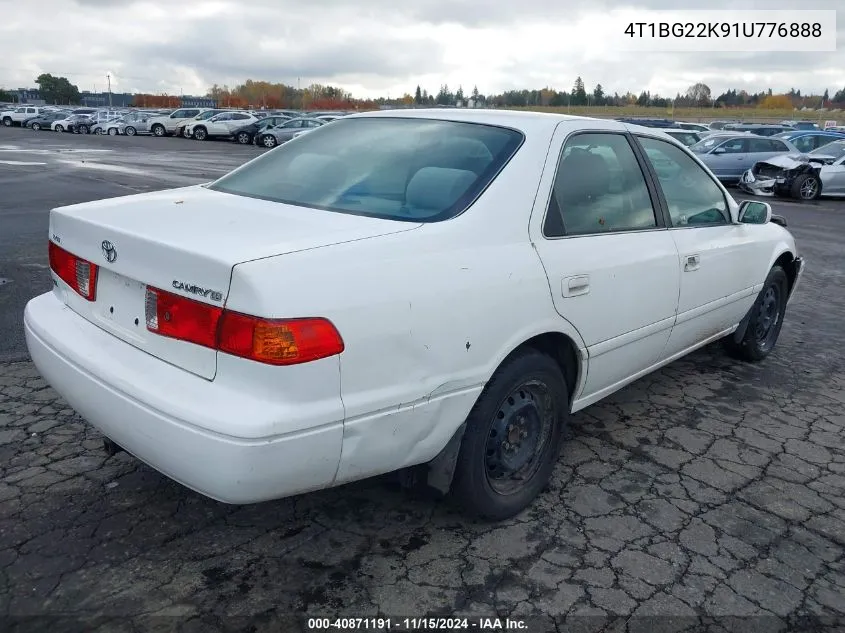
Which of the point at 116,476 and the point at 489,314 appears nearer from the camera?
the point at 489,314

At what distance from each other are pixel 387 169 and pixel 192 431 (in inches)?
57.1

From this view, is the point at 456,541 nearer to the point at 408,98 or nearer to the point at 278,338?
the point at 278,338

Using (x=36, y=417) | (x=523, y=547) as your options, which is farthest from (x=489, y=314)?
(x=36, y=417)

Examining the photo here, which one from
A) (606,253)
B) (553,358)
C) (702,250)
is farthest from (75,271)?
(702,250)

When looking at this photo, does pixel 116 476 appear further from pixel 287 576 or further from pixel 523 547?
pixel 523 547

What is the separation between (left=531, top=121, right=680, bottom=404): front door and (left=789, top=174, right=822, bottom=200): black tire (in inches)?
594

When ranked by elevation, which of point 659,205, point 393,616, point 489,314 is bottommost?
point 393,616

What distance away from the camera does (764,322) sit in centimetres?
511

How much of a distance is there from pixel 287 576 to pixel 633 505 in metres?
1.52

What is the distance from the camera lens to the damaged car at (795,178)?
54.7 feet

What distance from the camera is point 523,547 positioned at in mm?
2844

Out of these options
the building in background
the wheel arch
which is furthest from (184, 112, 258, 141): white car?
the building in background

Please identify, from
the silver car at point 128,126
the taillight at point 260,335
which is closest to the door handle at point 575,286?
the taillight at point 260,335

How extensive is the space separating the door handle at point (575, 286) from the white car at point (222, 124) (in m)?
36.4
